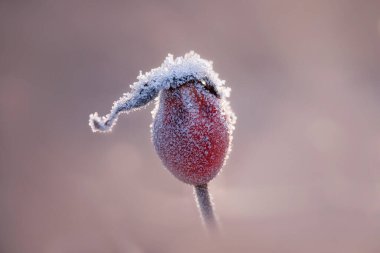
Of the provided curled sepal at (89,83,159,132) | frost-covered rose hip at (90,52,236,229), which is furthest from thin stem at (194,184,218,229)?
curled sepal at (89,83,159,132)

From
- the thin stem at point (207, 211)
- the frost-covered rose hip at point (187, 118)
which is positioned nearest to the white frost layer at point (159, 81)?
the frost-covered rose hip at point (187, 118)

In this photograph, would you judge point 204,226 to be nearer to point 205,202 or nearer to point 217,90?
point 205,202

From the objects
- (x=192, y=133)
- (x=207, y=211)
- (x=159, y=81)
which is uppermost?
(x=159, y=81)

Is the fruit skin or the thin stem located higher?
the fruit skin

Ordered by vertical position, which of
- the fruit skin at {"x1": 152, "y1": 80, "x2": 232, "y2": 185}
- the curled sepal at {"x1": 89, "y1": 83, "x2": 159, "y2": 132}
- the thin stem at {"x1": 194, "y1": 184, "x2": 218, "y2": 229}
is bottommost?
the thin stem at {"x1": 194, "y1": 184, "x2": 218, "y2": 229}

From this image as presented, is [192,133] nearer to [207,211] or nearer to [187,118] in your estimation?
[187,118]

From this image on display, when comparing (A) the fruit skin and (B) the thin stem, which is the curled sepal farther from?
(B) the thin stem

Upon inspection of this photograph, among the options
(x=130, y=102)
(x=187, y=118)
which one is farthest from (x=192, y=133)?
(x=130, y=102)

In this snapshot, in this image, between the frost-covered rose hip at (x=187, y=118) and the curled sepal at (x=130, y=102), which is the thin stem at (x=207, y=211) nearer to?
the frost-covered rose hip at (x=187, y=118)
